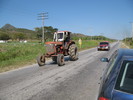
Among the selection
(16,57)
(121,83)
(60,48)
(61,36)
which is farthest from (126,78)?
(16,57)

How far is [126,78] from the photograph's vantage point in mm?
2072

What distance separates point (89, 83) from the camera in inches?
228

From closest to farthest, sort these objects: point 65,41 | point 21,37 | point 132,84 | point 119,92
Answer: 1. point 119,92
2. point 132,84
3. point 65,41
4. point 21,37

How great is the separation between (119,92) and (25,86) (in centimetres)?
431

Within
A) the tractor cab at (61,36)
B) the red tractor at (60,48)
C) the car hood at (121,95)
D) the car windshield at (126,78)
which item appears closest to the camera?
the car hood at (121,95)

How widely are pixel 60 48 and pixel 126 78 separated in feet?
29.8

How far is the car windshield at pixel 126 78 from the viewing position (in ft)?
6.40

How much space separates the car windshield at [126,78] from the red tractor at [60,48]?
7.63m

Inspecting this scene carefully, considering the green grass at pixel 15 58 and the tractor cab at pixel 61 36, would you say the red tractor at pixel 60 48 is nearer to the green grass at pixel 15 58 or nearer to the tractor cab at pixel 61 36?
the tractor cab at pixel 61 36

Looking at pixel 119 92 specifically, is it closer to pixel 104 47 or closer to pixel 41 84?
pixel 41 84

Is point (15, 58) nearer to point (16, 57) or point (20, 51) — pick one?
point (16, 57)

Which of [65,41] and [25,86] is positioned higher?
[65,41]

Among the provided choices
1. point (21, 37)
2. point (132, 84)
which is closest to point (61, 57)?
point (132, 84)

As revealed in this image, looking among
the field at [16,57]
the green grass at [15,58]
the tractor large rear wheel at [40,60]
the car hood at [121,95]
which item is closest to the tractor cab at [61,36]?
the field at [16,57]
